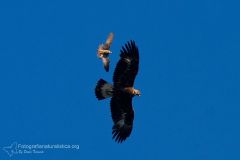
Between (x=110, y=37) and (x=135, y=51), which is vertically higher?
(x=110, y=37)

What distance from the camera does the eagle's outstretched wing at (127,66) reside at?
42.2 m

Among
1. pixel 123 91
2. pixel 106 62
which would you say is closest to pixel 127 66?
pixel 123 91

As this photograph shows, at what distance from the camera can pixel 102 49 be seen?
Result: 47.5m

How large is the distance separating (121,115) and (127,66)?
75.1 inches

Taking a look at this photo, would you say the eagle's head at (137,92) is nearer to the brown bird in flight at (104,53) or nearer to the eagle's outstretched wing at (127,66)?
the eagle's outstretched wing at (127,66)

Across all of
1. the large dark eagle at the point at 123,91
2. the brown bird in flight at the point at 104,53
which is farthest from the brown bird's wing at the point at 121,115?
the brown bird in flight at the point at 104,53

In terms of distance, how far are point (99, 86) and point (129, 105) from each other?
4.04 ft

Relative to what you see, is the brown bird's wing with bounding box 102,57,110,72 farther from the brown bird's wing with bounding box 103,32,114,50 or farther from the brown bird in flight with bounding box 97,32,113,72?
the brown bird's wing with bounding box 103,32,114,50

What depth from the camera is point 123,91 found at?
4250 centimetres

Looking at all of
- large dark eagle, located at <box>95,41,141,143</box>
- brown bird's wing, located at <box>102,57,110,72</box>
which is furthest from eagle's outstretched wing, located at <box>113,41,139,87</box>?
brown bird's wing, located at <box>102,57,110,72</box>

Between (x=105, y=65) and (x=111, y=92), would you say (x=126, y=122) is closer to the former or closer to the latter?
(x=111, y=92)

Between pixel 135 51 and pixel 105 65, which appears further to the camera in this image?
pixel 105 65

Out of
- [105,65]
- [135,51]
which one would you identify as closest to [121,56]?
[135,51]

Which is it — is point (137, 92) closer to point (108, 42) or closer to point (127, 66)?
point (127, 66)
